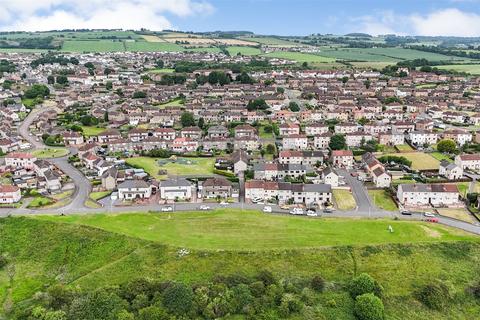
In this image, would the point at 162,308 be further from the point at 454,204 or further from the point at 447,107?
the point at 447,107

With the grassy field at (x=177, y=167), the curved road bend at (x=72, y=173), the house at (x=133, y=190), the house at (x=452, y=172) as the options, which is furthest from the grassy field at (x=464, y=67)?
the curved road bend at (x=72, y=173)

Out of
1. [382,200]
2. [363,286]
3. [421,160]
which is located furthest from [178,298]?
[421,160]

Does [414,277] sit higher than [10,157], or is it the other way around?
[10,157]

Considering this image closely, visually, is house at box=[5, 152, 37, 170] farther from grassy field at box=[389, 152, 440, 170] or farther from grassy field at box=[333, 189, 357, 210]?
grassy field at box=[389, 152, 440, 170]

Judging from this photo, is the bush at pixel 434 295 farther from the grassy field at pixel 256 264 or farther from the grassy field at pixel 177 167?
the grassy field at pixel 177 167

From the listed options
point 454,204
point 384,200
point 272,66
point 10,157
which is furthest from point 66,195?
point 272,66

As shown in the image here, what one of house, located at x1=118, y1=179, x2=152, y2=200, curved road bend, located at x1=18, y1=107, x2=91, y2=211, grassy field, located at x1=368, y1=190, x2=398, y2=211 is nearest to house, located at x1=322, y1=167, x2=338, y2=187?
grassy field, located at x1=368, y1=190, x2=398, y2=211

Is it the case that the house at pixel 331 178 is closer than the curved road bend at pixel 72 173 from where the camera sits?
No
